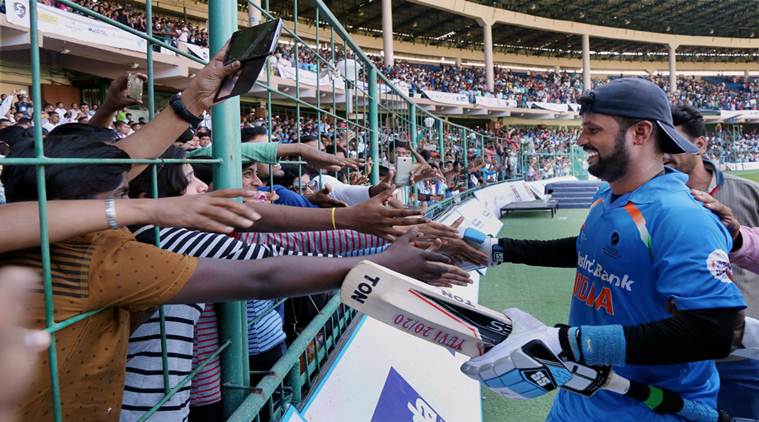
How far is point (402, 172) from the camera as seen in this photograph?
435 centimetres

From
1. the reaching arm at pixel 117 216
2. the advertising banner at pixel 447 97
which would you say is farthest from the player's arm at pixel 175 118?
the advertising banner at pixel 447 97

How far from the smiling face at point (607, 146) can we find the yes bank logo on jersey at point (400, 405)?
1.28 meters

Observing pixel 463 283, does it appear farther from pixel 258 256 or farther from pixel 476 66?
pixel 476 66

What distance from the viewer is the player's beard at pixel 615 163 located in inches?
71.1

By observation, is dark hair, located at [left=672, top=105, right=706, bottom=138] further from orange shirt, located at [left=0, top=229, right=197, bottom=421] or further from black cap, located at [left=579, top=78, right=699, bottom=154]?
orange shirt, located at [left=0, top=229, right=197, bottom=421]

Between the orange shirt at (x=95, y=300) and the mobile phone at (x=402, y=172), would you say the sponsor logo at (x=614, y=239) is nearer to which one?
the orange shirt at (x=95, y=300)

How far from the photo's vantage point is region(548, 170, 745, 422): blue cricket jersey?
1.46 metres

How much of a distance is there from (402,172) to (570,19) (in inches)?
1598

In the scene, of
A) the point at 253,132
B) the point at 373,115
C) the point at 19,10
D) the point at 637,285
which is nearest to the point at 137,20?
the point at 19,10

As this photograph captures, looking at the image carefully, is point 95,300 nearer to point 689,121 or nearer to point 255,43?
point 255,43

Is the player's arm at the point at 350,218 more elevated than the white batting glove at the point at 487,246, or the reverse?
the player's arm at the point at 350,218

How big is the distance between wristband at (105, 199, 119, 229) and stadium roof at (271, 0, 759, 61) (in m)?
28.8

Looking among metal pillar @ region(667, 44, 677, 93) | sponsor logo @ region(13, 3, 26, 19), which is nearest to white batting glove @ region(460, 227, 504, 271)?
sponsor logo @ region(13, 3, 26, 19)

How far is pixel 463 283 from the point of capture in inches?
61.1
